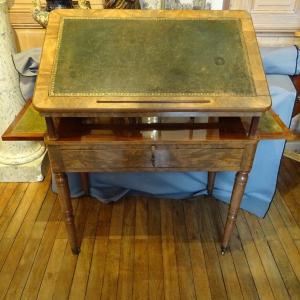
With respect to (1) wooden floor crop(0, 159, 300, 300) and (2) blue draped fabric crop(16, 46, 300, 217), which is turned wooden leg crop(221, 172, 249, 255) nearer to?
(1) wooden floor crop(0, 159, 300, 300)

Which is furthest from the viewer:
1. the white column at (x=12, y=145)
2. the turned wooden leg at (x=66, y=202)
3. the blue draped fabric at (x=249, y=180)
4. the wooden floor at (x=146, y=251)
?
the white column at (x=12, y=145)

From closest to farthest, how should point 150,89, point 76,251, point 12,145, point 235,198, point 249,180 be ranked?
point 150,89 < point 235,198 < point 76,251 < point 249,180 < point 12,145

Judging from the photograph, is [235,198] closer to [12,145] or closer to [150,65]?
[150,65]

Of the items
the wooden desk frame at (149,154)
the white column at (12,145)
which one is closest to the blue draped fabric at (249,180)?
the white column at (12,145)

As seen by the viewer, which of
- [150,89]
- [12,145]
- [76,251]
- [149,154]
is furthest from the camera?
[12,145]

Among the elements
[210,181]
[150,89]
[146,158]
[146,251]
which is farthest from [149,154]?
[210,181]

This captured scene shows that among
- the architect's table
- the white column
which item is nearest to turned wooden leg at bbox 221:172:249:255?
the architect's table

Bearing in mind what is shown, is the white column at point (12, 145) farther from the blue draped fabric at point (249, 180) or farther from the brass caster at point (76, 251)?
the brass caster at point (76, 251)

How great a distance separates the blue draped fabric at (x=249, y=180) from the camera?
175cm

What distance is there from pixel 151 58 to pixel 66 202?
0.78 meters

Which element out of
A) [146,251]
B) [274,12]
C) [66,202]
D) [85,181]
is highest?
[274,12]

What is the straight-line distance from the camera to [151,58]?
1346mm

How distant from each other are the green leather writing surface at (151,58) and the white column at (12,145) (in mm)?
745

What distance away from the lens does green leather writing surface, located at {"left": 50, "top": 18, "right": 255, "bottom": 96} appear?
4.15 feet
